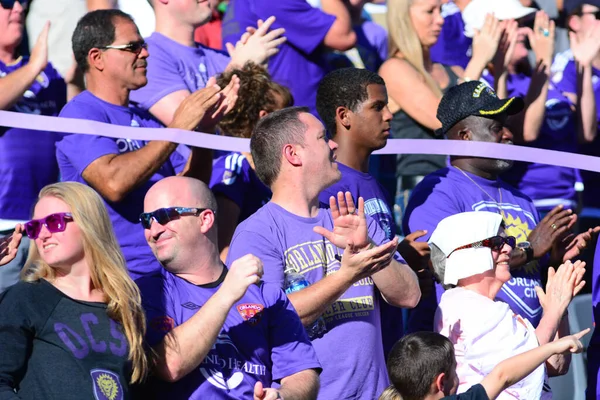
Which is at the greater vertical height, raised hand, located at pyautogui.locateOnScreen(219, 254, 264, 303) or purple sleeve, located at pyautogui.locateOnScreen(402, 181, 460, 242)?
raised hand, located at pyautogui.locateOnScreen(219, 254, 264, 303)

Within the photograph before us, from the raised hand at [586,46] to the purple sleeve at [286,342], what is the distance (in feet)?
15.0

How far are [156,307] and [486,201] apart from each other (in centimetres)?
249

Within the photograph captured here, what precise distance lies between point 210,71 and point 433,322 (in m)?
2.34

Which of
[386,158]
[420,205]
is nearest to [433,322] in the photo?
[420,205]

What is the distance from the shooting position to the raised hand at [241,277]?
4.03 metres

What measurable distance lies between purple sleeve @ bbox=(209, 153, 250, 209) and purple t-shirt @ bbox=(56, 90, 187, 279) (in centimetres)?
31

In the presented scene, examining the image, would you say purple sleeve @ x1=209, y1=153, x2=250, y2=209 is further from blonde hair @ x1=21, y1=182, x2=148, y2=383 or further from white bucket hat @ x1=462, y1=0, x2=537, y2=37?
white bucket hat @ x1=462, y1=0, x2=537, y2=37

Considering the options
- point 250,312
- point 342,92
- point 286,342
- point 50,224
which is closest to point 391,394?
point 286,342

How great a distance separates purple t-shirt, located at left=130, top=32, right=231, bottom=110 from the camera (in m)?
6.48

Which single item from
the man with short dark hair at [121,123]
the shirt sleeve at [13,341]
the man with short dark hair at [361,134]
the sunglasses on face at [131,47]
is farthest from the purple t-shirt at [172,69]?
the shirt sleeve at [13,341]

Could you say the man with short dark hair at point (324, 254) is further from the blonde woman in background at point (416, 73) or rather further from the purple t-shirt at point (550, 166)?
the purple t-shirt at point (550, 166)

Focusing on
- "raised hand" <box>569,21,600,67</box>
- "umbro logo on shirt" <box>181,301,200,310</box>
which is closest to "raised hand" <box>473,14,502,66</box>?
"raised hand" <box>569,21,600,67</box>

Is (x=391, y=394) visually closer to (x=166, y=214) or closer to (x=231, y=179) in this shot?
(x=166, y=214)

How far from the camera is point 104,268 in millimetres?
4082
